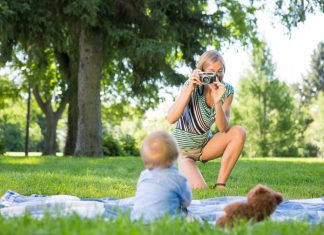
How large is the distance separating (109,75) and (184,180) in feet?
55.6

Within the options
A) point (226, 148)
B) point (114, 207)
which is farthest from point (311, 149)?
point (114, 207)

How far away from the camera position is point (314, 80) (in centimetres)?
6831

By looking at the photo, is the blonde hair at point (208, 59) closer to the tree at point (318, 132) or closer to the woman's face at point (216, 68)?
the woman's face at point (216, 68)

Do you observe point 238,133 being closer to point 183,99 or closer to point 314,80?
point 183,99

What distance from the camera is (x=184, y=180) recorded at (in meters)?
3.38

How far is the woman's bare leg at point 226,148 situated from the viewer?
571 cm

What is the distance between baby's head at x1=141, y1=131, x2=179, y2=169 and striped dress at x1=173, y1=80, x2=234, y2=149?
247 cm

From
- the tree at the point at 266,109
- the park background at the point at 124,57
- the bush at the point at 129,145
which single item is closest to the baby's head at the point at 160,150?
the park background at the point at 124,57

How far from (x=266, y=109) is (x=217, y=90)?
30.6 m

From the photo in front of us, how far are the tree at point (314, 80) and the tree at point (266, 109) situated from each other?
1343 inches

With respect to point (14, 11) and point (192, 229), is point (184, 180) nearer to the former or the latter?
point (192, 229)

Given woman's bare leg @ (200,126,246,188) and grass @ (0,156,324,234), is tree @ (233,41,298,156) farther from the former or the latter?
woman's bare leg @ (200,126,246,188)

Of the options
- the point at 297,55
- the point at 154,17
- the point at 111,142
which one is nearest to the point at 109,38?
the point at 154,17

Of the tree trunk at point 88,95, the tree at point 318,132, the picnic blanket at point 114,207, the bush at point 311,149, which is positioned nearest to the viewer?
the picnic blanket at point 114,207
